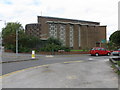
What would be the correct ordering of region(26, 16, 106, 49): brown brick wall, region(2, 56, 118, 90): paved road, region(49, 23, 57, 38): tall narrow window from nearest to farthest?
region(2, 56, 118, 90): paved road
region(49, 23, 57, 38): tall narrow window
region(26, 16, 106, 49): brown brick wall

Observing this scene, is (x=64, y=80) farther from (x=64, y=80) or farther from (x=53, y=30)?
(x=53, y=30)

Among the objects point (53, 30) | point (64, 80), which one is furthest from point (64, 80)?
point (53, 30)

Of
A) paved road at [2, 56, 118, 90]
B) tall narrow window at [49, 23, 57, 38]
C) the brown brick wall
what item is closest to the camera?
paved road at [2, 56, 118, 90]

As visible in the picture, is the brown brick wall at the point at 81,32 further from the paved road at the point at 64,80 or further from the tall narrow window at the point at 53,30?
the paved road at the point at 64,80

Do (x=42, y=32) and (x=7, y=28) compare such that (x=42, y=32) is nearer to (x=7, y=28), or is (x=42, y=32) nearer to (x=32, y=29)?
(x=32, y=29)

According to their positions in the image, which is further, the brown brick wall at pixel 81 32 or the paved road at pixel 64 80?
the brown brick wall at pixel 81 32

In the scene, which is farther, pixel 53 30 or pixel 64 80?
pixel 53 30

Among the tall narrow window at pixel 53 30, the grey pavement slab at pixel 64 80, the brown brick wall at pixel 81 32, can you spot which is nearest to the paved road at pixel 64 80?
the grey pavement slab at pixel 64 80

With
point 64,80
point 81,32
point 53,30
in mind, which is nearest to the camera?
point 64,80

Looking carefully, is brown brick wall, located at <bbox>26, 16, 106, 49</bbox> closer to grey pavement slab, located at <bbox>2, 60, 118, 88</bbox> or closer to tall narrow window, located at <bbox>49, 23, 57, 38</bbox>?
tall narrow window, located at <bbox>49, 23, 57, 38</bbox>

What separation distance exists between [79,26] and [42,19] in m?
15.8

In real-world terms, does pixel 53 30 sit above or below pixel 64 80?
above

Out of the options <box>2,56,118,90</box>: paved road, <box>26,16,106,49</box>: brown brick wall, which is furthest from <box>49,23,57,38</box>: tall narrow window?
<box>2,56,118,90</box>: paved road

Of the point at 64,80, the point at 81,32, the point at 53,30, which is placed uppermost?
the point at 53,30
